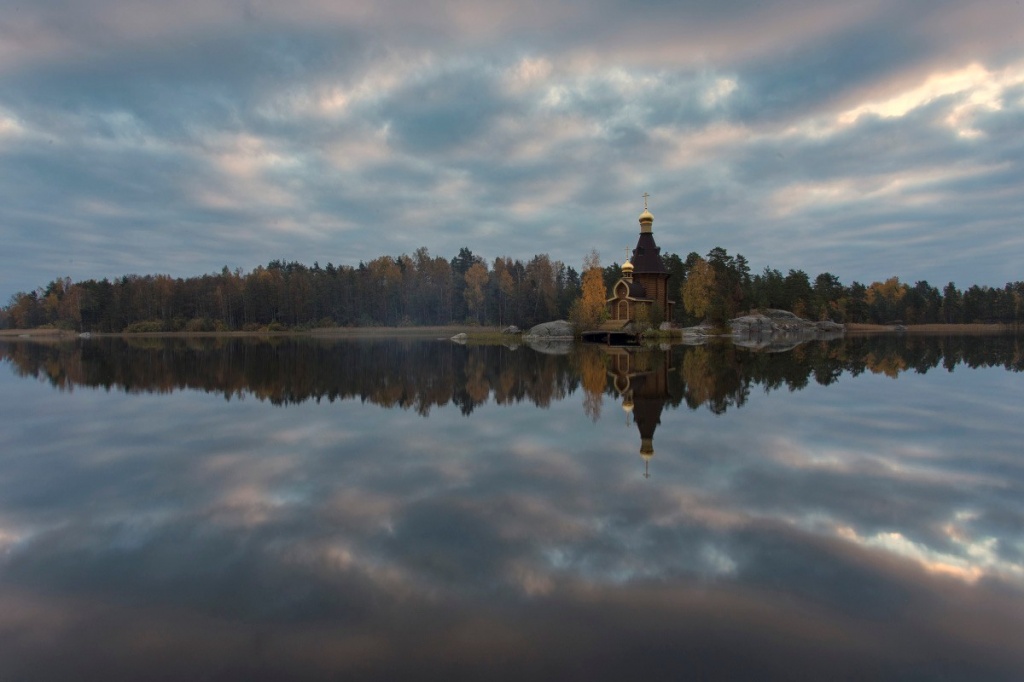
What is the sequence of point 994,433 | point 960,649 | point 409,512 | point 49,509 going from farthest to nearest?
point 994,433 → point 49,509 → point 409,512 → point 960,649

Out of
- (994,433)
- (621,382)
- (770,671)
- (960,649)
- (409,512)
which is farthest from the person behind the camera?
(621,382)

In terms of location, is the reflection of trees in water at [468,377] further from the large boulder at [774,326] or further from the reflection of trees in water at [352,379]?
the large boulder at [774,326]

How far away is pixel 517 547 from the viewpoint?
19.7 feet

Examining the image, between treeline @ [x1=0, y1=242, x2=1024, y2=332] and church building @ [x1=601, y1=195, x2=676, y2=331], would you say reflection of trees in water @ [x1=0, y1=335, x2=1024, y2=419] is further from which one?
treeline @ [x1=0, y1=242, x2=1024, y2=332]

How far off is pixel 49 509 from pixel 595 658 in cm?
779

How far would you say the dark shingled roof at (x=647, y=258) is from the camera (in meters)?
61.2

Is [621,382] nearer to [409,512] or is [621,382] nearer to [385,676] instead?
Answer: [409,512]

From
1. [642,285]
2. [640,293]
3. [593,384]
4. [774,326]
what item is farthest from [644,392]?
[774,326]

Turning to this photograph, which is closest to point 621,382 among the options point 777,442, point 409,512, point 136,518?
point 777,442

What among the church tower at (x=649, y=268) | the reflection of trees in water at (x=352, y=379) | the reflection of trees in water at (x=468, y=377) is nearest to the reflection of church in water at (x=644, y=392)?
the reflection of trees in water at (x=468, y=377)

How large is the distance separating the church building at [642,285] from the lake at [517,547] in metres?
44.5

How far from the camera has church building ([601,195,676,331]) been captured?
57844 millimetres

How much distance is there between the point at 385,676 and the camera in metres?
3.96

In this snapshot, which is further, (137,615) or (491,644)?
(137,615)
